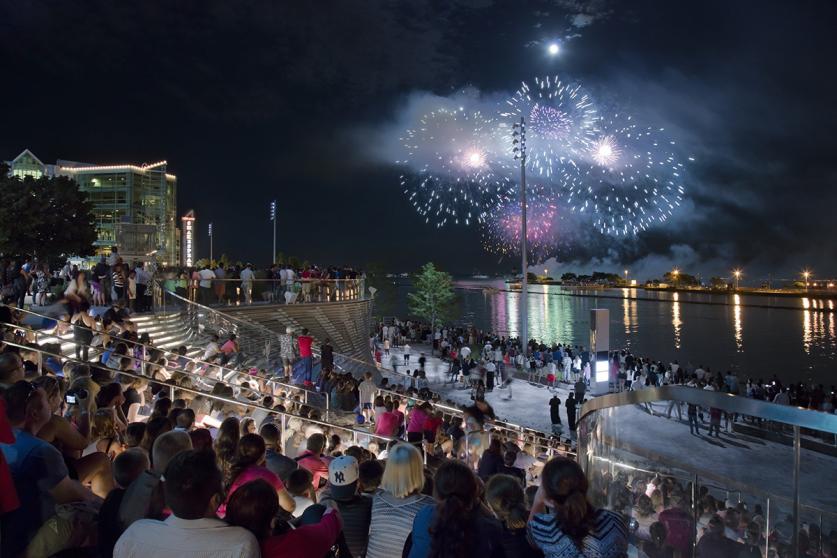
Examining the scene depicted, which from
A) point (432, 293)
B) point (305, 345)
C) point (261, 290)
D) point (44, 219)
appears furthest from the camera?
point (432, 293)

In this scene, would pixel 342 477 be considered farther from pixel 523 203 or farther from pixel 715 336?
Answer: pixel 715 336

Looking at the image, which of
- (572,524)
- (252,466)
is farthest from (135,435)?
(572,524)

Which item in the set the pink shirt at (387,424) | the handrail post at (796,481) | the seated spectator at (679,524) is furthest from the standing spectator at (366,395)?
the handrail post at (796,481)

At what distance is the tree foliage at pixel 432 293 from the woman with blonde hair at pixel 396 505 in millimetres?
68171

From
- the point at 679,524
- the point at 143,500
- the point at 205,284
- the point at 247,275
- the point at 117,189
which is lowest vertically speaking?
the point at 679,524

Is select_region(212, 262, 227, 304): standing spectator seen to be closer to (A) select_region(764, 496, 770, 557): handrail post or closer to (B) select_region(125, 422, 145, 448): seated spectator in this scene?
(B) select_region(125, 422, 145, 448): seated spectator

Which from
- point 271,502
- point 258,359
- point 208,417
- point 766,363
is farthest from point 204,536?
point 766,363

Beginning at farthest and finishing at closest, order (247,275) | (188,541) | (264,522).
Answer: (247,275)
(264,522)
(188,541)

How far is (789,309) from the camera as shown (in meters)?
154

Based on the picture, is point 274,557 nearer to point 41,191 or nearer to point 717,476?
point 717,476

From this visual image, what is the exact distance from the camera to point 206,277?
68.8 ft

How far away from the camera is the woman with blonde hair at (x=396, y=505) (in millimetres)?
3184

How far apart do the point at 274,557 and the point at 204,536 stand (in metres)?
0.36

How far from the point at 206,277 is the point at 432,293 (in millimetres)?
52364
